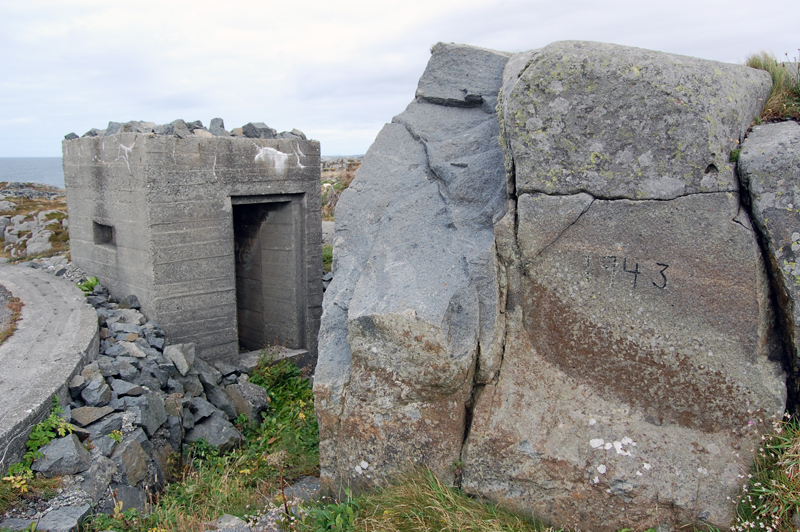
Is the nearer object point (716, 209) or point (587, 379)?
point (716, 209)

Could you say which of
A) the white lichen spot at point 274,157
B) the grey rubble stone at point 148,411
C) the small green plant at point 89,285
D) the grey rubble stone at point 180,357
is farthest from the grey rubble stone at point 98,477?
the white lichen spot at point 274,157

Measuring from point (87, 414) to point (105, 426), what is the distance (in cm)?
18

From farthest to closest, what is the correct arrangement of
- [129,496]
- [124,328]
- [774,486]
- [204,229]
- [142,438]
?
[204,229]
[124,328]
[142,438]
[129,496]
[774,486]

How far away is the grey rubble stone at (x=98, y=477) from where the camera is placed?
4.32 metres

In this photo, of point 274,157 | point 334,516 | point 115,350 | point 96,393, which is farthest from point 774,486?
point 274,157

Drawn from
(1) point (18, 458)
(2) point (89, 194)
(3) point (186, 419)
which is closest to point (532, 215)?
(1) point (18, 458)

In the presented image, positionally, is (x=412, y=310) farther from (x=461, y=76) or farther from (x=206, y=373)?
(x=206, y=373)

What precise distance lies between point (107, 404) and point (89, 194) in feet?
11.6

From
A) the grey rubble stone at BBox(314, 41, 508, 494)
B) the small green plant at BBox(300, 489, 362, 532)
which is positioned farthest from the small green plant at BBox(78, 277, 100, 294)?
the small green plant at BBox(300, 489, 362, 532)

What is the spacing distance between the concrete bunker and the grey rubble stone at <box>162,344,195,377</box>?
41cm


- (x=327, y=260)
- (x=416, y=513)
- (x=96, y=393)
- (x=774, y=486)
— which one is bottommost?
(x=96, y=393)

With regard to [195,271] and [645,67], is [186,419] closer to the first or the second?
[195,271]

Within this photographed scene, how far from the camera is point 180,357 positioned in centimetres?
634

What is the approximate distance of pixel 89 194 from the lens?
7512 millimetres
